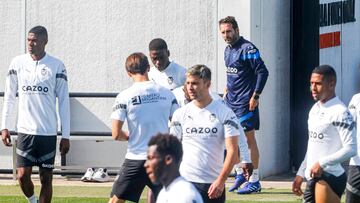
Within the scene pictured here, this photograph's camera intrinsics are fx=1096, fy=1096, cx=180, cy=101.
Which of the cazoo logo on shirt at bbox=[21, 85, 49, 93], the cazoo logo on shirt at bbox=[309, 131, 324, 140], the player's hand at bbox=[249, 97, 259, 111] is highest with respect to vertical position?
the cazoo logo on shirt at bbox=[21, 85, 49, 93]

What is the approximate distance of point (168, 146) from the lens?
6910 mm

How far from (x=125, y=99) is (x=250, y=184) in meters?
3.92

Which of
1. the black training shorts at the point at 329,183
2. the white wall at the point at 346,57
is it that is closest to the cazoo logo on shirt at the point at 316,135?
the black training shorts at the point at 329,183

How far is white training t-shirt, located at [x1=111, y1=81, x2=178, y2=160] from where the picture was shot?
10.7m

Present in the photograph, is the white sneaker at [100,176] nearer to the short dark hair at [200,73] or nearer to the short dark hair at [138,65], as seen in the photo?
the short dark hair at [138,65]

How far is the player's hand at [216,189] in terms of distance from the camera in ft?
31.1

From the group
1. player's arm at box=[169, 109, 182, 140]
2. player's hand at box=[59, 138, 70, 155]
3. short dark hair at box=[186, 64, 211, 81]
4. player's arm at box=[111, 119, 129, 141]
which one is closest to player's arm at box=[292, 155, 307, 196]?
player's arm at box=[169, 109, 182, 140]

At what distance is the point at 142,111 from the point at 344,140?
216cm

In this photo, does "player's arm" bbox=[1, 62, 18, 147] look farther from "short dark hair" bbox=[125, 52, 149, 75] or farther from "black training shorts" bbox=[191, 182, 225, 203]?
"black training shorts" bbox=[191, 182, 225, 203]

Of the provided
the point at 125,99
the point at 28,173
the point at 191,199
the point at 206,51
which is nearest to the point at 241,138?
the point at 125,99

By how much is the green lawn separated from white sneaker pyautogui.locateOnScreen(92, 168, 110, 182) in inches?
19.1

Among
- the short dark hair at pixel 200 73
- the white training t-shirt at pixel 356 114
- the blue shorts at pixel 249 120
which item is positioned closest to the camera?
the short dark hair at pixel 200 73

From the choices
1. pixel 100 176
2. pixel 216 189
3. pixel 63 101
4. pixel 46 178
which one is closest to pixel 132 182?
pixel 216 189

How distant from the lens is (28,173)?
12211 mm
